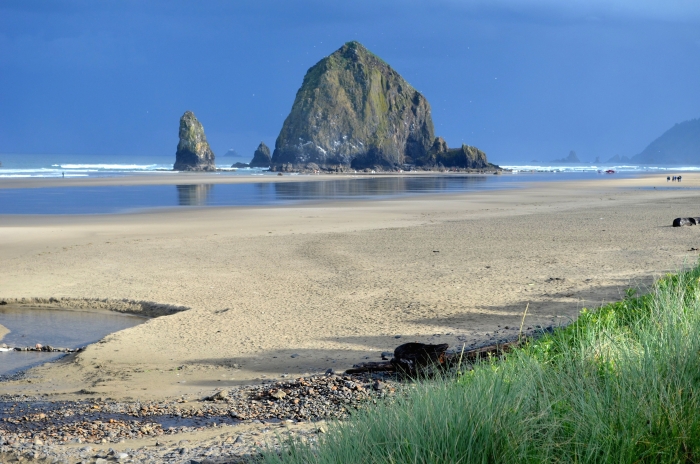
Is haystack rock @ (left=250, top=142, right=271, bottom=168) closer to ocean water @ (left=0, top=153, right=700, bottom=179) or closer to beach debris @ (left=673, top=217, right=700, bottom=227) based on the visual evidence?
ocean water @ (left=0, top=153, right=700, bottom=179)

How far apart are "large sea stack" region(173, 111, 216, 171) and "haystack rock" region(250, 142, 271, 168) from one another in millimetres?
23010

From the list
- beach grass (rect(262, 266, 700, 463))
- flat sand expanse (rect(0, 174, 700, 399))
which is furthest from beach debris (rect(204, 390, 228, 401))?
beach grass (rect(262, 266, 700, 463))

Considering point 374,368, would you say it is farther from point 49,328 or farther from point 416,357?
point 49,328

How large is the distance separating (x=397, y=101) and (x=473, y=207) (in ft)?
364

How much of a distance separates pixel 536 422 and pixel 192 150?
361 ft

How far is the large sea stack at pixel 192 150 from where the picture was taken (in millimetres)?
109000

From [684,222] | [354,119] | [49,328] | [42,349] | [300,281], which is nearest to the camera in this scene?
[42,349]

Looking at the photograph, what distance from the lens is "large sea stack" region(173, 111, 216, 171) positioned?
109 m

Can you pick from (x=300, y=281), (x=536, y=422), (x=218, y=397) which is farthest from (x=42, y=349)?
(x=536, y=422)

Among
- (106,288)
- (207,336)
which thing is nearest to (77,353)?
(207,336)

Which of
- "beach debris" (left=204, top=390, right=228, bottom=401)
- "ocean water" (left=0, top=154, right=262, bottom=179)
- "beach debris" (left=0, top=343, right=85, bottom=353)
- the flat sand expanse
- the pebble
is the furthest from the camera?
"ocean water" (left=0, top=154, right=262, bottom=179)

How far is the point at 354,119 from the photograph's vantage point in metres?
128

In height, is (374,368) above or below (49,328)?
above

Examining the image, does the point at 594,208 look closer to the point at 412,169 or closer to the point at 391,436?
the point at 391,436
